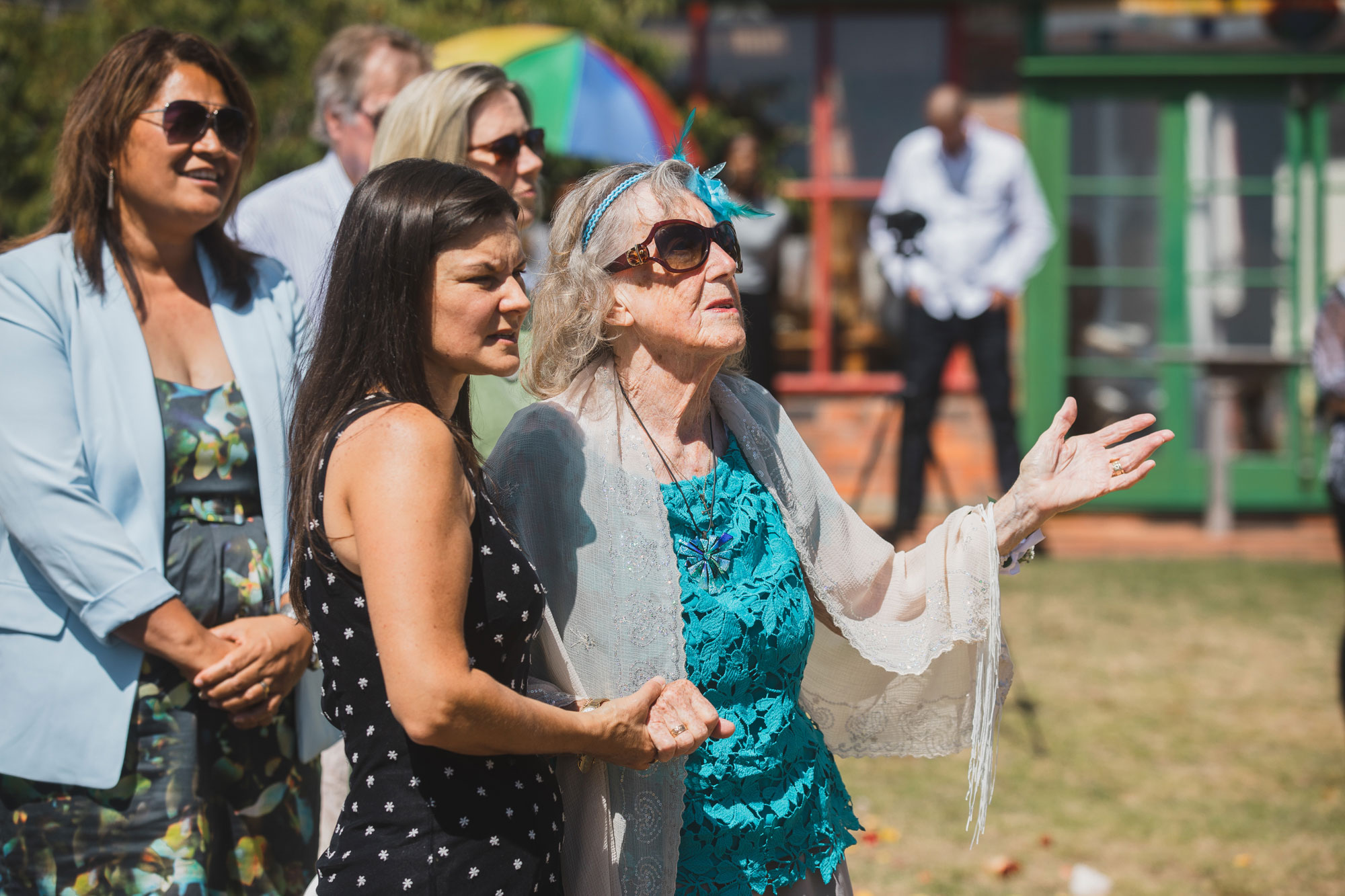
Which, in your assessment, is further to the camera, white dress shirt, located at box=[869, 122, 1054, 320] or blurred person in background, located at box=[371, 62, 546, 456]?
white dress shirt, located at box=[869, 122, 1054, 320]

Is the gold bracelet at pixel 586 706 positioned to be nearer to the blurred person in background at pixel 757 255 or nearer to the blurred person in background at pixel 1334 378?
the blurred person in background at pixel 1334 378

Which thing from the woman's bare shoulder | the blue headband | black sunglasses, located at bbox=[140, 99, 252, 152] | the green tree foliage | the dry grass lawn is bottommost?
the dry grass lawn

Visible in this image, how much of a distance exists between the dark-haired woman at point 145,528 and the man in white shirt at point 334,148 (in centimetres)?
70

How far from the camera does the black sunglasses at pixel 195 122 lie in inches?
101

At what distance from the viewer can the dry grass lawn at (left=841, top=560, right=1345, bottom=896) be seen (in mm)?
4062

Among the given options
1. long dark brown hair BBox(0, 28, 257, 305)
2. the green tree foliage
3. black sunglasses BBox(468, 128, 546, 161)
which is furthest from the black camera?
the green tree foliage

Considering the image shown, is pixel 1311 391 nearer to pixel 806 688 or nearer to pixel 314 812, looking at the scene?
pixel 806 688

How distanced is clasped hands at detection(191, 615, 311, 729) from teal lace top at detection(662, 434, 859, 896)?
0.81 m

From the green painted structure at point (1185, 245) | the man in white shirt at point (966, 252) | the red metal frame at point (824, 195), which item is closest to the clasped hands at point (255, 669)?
the man in white shirt at point (966, 252)

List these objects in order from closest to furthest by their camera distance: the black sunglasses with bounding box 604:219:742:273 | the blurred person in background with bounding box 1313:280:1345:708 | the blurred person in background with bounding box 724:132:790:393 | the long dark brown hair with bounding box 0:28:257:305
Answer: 1. the black sunglasses with bounding box 604:219:742:273
2. the long dark brown hair with bounding box 0:28:257:305
3. the blurred person in background with bounding box 1313:280:1345:708
4. the blurred person in background with bounding box 724:132:790:393

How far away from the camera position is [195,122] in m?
2.58

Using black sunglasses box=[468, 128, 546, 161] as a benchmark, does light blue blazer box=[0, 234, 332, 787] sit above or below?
below

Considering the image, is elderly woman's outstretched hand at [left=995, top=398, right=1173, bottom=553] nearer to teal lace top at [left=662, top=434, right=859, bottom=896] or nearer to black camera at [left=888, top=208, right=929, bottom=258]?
teal lace top at [left=662, top=434, right=859, bottom=896]

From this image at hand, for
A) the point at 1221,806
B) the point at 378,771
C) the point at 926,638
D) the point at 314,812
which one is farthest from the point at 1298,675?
the point at 378,771
